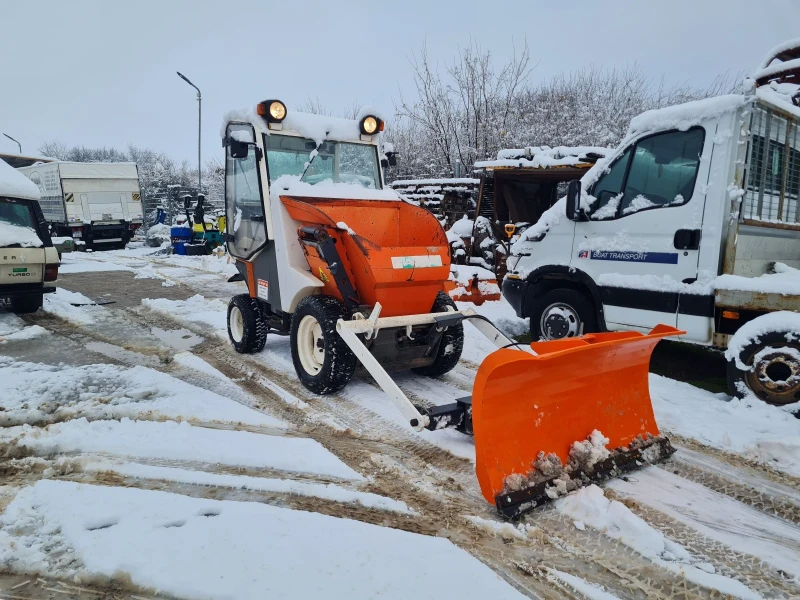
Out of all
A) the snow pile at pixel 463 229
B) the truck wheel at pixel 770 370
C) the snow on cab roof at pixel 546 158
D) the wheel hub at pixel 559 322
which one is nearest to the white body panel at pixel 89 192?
the snow pile at pixel 463 229

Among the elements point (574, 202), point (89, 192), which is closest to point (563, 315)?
point (574, 202)

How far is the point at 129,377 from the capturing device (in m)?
4.95

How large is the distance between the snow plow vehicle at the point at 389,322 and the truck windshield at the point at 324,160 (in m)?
0.01

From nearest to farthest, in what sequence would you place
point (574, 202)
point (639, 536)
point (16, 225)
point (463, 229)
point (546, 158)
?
1. point (639, 536)
2. point (574, 202)
3. point (16, 225)
4. point (546, 158)
5. point (463, 229)

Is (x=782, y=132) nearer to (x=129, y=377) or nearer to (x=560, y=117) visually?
(x=129, y=377)

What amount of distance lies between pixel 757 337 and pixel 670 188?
1536mm

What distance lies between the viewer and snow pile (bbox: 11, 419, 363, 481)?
3.33m

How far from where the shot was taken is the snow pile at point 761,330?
152 inches

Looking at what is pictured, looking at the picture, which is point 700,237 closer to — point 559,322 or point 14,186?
point 559,322

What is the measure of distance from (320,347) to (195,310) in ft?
16.3

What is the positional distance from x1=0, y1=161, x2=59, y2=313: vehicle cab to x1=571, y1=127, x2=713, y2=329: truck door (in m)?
7.85

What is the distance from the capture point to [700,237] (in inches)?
177

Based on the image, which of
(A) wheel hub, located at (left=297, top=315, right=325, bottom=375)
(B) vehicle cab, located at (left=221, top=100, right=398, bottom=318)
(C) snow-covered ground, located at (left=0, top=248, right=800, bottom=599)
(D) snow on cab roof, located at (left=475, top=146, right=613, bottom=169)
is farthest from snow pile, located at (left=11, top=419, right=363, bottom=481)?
(D) snow on cab roof, located at (left=475, top=146, right=613, bottom=169)

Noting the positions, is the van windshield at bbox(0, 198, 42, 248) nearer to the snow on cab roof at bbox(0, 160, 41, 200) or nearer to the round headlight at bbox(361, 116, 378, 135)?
the snow on cab roof at bbox(0, 160, 41, 200)
